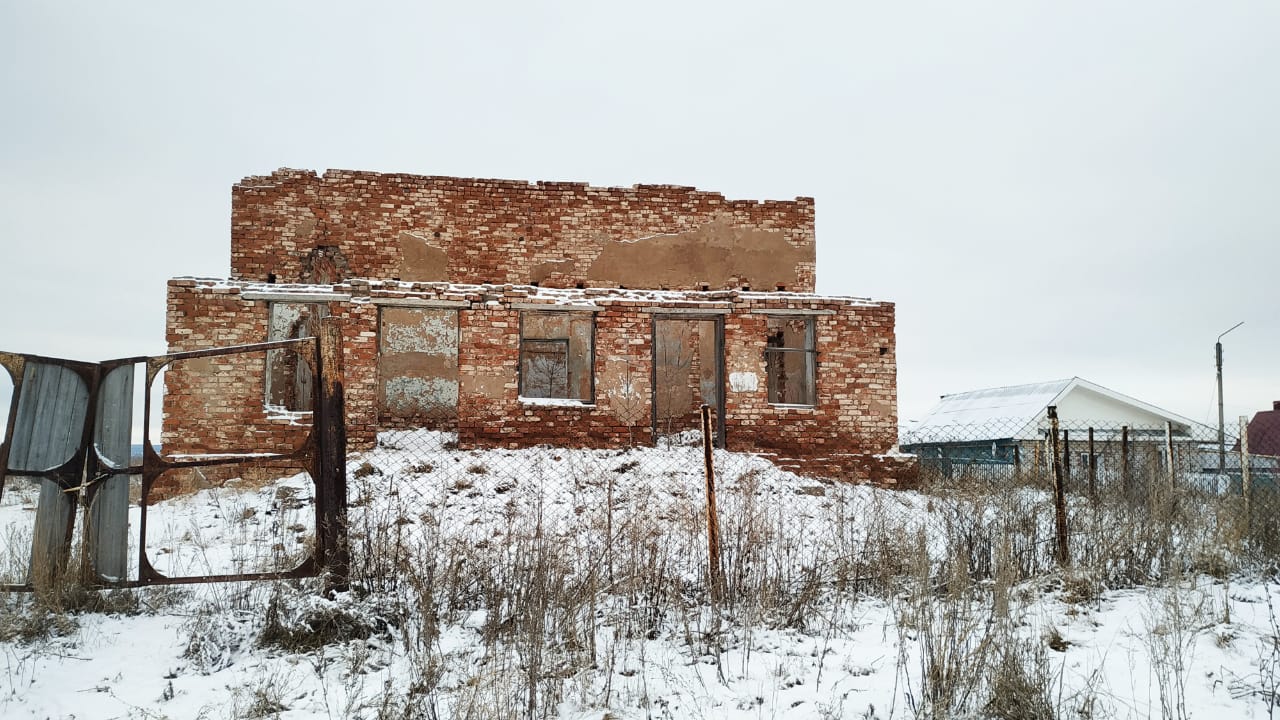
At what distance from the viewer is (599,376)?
12555mm

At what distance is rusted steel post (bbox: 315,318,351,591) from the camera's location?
4961 mm

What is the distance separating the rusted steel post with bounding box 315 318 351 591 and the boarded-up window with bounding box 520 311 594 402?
37.3 ft

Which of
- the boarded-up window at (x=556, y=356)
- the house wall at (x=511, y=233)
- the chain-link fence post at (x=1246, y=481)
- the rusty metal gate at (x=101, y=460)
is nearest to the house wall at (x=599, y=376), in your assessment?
the house wall at (x=511, y=233)

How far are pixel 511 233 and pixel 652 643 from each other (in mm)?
13011

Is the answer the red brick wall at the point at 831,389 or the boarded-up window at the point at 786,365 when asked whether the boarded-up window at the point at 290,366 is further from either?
the boarded-up window at the point at 786,365

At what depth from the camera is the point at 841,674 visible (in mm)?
4359

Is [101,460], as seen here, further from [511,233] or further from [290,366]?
[511,233]

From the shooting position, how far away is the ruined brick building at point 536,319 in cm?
1218

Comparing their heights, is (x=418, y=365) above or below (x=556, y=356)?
below

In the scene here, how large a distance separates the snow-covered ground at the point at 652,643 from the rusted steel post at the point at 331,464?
185 mm

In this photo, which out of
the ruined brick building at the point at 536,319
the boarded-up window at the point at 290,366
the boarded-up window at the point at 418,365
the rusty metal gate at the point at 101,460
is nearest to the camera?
the rusty metal gate at the point at 101,460

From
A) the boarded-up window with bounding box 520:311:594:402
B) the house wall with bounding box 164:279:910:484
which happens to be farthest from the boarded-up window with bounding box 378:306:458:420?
the house wall with bounding box 164:279:910:484


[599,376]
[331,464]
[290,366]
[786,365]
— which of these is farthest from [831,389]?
[290,366]

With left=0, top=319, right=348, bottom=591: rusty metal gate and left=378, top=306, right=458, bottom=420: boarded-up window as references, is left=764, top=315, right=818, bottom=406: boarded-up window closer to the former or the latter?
left=378, top=306, right=458, bottom=420: boarded-up window
